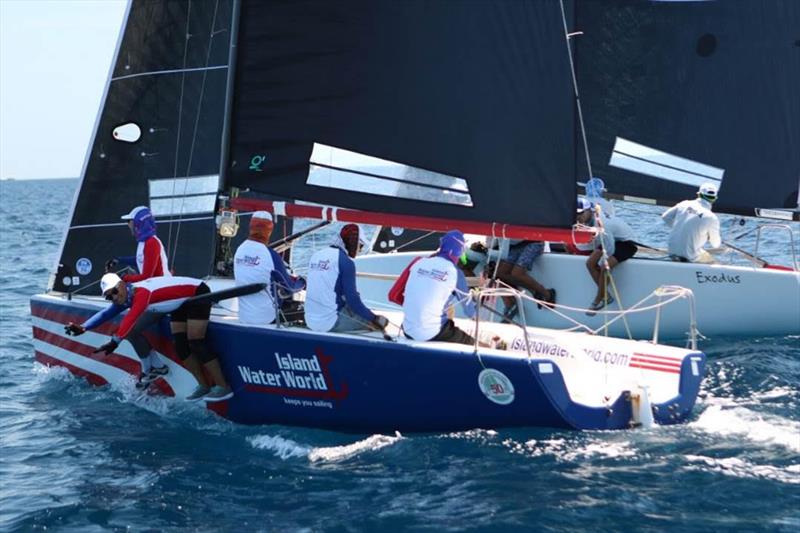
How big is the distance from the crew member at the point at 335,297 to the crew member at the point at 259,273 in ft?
1.16

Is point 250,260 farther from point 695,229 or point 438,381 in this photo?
point 695,229

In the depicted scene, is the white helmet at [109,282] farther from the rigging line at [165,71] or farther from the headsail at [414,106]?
the rigging line at [165,71]

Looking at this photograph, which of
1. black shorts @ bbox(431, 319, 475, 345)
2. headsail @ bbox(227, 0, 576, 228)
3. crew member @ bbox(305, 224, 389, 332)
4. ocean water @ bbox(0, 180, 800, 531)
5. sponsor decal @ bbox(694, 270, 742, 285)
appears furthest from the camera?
sponsor decal @ bbox(694, 270, 742, 285)

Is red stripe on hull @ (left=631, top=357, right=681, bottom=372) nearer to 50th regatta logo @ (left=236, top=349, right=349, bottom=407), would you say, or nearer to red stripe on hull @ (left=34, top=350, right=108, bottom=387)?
50th regatta logo @ (left=236, top=349, right=349, bottom=407)

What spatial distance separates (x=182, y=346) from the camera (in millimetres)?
8734

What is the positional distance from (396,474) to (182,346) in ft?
7.39

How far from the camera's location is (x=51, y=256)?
23.1 metres

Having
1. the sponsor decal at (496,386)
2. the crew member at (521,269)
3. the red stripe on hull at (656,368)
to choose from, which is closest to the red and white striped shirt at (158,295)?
the sponsor decal at (496,386)

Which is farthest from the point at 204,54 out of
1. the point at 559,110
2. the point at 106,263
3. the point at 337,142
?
the point at 559,110

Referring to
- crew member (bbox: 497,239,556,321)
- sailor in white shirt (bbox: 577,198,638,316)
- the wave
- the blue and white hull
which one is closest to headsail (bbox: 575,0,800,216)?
sailor in white shirt (bbox: 577,198,638,316)

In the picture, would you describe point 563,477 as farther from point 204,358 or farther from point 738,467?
point 204,358

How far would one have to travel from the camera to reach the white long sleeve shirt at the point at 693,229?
11953 mm

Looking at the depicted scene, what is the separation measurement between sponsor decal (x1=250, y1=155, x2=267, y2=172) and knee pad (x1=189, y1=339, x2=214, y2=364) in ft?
4.23

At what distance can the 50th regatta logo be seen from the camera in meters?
8.15
